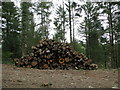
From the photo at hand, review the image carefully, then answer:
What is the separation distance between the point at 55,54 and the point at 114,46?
323 centimetres

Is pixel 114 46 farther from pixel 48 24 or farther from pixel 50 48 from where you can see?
pixel 50 48

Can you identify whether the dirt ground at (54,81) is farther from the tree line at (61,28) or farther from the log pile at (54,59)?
the tree line at (61,28)

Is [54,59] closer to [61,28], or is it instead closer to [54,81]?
[54,81]

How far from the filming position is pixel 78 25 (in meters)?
6.81

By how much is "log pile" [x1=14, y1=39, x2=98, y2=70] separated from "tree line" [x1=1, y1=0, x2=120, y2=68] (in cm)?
165

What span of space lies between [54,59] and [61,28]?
359 cm

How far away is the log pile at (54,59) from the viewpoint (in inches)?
132

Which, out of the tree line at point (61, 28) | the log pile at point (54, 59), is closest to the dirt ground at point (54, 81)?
the log pile at point (54, 59)

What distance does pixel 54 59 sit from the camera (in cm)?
341

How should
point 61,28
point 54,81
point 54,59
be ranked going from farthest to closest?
point 61,28 < point 54,59 < point 54,81

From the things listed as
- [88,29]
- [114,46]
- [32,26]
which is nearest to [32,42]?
[32,26]

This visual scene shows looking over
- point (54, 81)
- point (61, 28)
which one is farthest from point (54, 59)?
point (61, 28)

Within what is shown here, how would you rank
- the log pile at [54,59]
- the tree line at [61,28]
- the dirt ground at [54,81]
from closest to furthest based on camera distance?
the dirt ground at [54,81], the log pile at [54,59], the tree line at [61,28]

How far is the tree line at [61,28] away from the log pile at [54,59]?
1.65m
